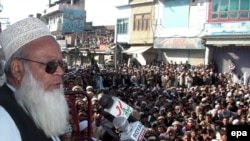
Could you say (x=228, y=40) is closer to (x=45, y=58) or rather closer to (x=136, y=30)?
(x=136, y=30)

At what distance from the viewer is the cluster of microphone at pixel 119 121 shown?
2.04m

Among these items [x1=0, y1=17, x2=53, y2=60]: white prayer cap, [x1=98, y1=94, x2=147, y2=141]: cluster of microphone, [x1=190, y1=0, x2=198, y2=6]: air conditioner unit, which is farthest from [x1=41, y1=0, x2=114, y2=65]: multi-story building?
[x1=0, y1=17, x2=53, y2=60]: white prayer cap

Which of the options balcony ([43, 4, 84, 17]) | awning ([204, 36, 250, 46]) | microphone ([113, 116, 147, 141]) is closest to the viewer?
microphone ([113, 116, 147, 141])

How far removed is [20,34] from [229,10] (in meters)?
21.3

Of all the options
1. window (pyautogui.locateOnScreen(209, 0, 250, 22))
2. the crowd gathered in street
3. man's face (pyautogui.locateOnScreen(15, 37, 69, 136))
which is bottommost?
the crowd gathered in street

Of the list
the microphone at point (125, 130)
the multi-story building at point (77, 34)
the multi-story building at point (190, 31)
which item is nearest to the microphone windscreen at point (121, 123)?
the microphone at point (125, 130)

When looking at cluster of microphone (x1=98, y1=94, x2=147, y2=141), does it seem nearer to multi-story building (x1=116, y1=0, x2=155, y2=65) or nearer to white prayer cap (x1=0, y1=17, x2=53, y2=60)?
white prayer cap (x1=0, y1=17, x2=53, y2=60)

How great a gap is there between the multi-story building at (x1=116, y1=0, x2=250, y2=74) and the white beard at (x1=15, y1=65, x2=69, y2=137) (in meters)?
19.4

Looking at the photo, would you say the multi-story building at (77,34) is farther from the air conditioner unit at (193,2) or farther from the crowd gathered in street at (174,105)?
the crowd gathered in street at (174,105)

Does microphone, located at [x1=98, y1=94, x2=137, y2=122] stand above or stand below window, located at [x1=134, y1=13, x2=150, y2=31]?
below

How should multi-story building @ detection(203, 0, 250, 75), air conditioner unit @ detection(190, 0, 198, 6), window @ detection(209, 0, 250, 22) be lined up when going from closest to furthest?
multi-story building @ detection(203, 0, 250, 75)
window @ detection(209, 0, 250, 22)
air conditioner unit @ detection(190, 0, 198, 6)

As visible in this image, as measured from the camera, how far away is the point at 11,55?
1729 mm

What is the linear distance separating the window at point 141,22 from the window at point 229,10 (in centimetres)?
607

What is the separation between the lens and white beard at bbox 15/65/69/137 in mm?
1633
